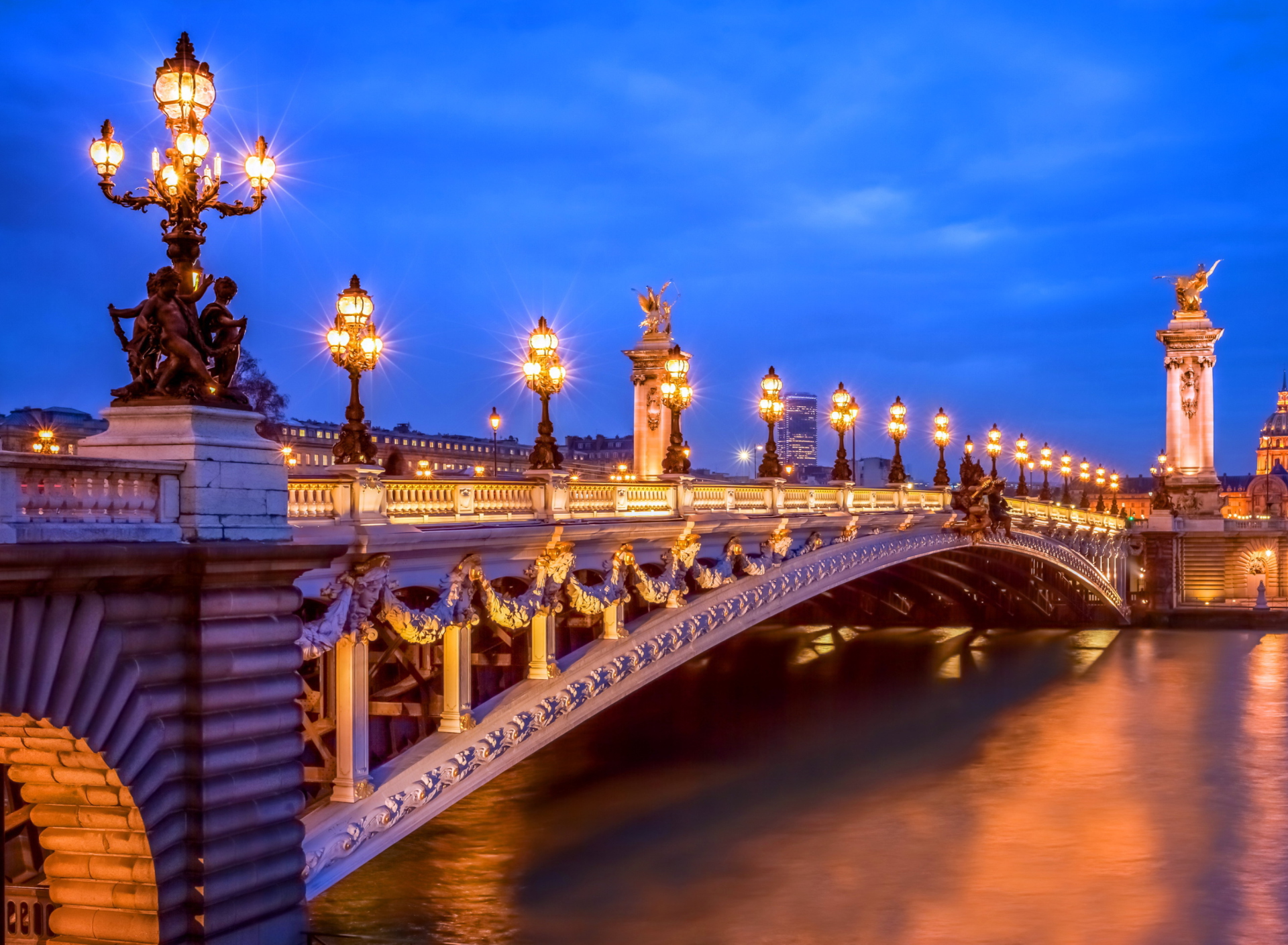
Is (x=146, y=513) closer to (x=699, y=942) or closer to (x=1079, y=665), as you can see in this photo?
(x=699, y=942)

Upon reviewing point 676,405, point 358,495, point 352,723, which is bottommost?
point 352,723

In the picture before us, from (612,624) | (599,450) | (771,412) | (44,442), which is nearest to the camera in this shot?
(612,624)

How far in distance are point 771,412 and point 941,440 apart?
18.9 m

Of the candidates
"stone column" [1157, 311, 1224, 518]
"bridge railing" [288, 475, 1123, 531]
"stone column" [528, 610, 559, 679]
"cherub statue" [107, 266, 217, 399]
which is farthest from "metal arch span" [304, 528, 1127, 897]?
"stone column" [1157, 311, 1224, 518]

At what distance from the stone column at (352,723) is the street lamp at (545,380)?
17.4 ft

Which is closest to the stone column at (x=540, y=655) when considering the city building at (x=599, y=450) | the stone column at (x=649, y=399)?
the stone column at (x=649, y=399)

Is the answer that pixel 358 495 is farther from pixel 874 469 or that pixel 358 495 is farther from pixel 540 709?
pixel 874 469

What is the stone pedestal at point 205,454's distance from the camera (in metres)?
13.7

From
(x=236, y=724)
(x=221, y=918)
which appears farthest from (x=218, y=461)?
(x=221, y=918)

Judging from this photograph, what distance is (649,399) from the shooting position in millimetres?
51312

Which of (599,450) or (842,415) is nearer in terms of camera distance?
(842,415)

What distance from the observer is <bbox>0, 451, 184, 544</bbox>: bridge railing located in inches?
468

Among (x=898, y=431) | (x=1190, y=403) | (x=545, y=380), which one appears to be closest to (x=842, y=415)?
(x=898, y=431)

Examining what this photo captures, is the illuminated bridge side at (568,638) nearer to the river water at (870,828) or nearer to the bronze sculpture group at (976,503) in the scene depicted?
→ the bronze sculpture group at (976,503)
